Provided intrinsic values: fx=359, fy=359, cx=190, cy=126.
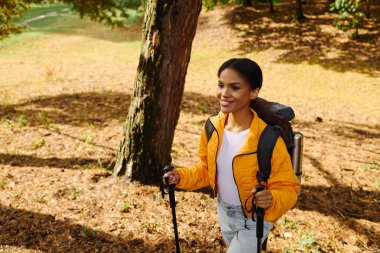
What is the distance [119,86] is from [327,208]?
9.11m

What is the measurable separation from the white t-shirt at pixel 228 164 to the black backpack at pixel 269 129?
16 centimetres

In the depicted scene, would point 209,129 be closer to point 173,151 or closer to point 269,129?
point 269,129

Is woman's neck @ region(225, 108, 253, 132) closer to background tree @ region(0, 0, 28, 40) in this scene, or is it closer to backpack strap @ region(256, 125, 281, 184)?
backpack strap @ region(256, 125, 281, 184)

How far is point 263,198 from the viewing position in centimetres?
251

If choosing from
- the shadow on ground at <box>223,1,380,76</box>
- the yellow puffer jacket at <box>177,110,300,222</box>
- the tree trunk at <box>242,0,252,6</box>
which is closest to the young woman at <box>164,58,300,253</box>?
the yellow puffer jacket at <box>177,110,300,222</box>

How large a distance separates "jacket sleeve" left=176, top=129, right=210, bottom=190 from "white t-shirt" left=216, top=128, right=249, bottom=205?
225 millimetres

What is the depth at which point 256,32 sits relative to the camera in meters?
21.4

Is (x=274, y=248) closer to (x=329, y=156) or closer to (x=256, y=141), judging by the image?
(x=256, y=141)

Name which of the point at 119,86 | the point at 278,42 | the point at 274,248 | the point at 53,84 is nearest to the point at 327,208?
the point at 274,248

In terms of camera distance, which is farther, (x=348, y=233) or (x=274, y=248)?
(x=348, y=233)

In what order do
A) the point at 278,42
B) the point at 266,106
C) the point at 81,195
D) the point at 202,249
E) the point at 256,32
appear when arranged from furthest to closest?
the point at 256,32
the point at 278,42
the point at 81,195
the point at 202,249
the point at 266,106

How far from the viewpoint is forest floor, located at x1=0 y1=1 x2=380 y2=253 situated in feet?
15.3

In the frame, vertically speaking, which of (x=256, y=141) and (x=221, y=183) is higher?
(x=256, y=141)

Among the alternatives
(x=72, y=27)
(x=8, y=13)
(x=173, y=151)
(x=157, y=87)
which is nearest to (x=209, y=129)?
(x=157, y=87)
